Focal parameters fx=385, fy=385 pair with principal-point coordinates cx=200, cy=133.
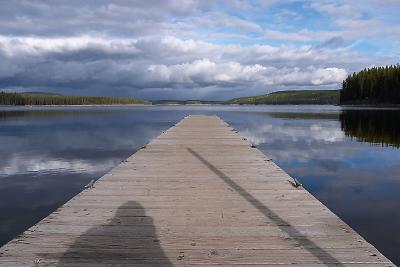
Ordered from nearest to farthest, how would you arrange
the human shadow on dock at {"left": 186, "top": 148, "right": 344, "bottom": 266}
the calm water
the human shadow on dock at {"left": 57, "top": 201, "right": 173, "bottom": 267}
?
the human shadow on dock at {"left": 57, "top": 201, "right": 173, "bottom": 267} → the human shadow on dock at {"left": 186, "top": 148, "right": 344, "bottom": 266} → the calm water

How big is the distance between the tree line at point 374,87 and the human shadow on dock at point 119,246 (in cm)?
10218

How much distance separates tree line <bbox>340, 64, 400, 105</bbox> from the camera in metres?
96.4

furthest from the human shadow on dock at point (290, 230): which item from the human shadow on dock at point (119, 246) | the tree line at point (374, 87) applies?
the tree line at point (374, 87)

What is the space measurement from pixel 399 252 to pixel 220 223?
3.41 m

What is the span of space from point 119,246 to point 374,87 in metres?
112

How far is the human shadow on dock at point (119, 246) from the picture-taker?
416 centimetres

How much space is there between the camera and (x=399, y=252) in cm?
659

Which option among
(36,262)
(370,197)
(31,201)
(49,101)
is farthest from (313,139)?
(49,101)

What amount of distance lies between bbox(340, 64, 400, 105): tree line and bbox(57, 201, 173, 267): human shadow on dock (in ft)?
335

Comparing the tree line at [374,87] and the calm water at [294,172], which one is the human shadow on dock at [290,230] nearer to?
the calm water at [294,172]

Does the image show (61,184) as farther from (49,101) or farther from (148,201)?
(49,101)

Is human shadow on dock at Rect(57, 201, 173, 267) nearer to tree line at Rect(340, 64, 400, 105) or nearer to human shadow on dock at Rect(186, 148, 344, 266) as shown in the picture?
human shadow on dock at Rect(186, 148, 344, 266)

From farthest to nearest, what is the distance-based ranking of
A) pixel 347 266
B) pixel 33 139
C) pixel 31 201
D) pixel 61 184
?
pixel 33 139 < pixel 61 184 < pixel 31 201 < pixel 347 266

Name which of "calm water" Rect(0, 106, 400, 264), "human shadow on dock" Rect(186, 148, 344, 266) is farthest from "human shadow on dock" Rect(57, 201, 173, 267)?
"calm water" Rect(0, 106, 400, 264)
